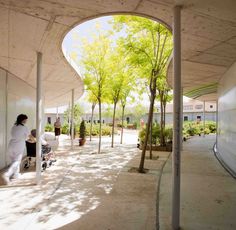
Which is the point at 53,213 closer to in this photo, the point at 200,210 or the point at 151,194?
the point at 151,194

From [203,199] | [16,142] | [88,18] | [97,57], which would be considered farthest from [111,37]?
[203,199]

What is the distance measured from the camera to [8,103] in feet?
29.5

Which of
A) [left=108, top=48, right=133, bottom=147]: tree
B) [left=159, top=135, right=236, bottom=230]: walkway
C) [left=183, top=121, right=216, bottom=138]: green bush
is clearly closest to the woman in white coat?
[left=159, top=135, right=236, bottom=230]: walkway

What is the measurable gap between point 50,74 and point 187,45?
5.14 m

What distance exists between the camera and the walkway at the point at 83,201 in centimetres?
418

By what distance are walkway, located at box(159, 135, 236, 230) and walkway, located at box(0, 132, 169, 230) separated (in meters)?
0.29

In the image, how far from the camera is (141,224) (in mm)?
4164

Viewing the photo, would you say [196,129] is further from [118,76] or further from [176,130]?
[176,130]

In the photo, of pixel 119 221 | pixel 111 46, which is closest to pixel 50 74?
pixel 111 46

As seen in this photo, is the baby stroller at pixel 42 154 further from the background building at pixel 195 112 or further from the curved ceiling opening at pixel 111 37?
the background building at pixel 195 112

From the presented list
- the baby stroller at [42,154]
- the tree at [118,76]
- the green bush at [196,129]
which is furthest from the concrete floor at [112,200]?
the green bush at [196,129]

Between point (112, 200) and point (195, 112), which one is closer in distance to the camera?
point (112, 200)

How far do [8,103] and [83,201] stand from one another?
17.8ft

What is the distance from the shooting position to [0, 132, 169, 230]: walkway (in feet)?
13.7
